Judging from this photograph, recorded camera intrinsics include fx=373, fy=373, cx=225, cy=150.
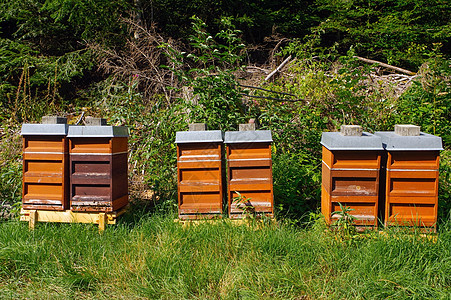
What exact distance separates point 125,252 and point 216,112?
2.11 meters

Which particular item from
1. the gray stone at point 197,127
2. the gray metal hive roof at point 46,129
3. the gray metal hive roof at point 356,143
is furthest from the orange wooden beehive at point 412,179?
the gray metal hive roof at point 46,129

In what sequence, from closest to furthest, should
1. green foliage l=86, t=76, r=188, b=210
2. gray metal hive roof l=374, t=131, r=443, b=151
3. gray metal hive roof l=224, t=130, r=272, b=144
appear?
gray metal hive roof l=374, t=131, r=443, b=151 → gray metal hive roof l=224, t=130, r=272, b=144 → green foliage l=86, t=76, r=188, b=210

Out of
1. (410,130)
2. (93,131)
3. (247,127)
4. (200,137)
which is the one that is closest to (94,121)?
(93,131)

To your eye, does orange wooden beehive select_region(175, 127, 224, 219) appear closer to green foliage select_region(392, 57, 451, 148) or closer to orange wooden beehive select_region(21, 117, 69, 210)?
orange wooden beehive select_region(21, 117, 69, 210)

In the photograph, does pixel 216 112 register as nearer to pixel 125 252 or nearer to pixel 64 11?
pixel 125 252

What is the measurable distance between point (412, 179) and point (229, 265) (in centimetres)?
168

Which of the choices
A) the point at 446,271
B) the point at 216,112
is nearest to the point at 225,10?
the point at 216,112

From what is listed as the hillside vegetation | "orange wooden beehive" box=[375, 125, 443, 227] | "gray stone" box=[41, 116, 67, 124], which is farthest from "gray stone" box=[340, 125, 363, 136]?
"gray stone" box=[41, 116, 67, 124]

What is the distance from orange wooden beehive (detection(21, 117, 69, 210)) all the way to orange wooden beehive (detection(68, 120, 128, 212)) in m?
0.09

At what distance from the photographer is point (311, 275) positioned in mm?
2855

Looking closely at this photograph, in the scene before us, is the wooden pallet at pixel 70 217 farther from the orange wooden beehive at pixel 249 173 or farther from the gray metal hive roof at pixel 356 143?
the gray metal hive roof at pixel 356 143

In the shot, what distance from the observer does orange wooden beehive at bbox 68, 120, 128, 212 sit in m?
3.60

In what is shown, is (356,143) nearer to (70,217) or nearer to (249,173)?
(249,173)

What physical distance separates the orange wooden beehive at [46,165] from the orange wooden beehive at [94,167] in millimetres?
91
